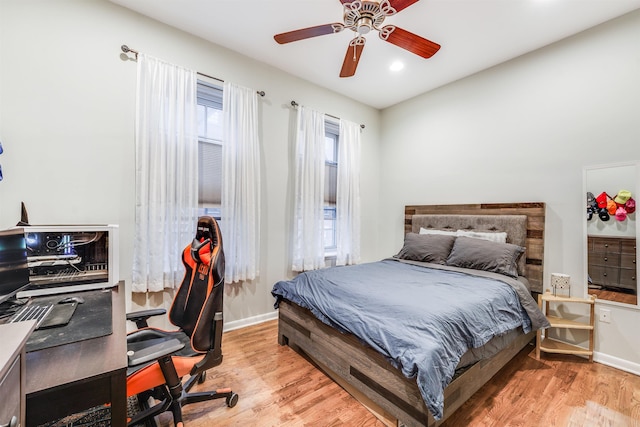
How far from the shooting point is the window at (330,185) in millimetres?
3769

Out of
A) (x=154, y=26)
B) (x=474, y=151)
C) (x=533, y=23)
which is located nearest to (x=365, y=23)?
(x=533, y=23)

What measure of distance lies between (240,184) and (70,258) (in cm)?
148

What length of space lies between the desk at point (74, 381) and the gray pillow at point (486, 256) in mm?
2889

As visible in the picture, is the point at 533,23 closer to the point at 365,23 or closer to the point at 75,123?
the point at 365,23

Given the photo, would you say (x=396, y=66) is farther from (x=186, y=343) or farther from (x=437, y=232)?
(x=186, y=343)

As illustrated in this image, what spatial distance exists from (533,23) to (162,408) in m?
4.06

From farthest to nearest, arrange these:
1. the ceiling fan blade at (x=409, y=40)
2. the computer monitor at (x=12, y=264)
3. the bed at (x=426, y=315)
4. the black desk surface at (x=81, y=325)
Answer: the ceiling fan blade at (x=409, y=40) < the bed at (x=426, y=315) < the computer monitor at (x=12, y=264) < the black desk surface at (x=81, y=325)

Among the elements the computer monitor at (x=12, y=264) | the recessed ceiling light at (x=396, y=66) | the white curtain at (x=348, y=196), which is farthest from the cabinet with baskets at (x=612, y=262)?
the computer monitor at (x=12, y=264)

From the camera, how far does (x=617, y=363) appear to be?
2291mm

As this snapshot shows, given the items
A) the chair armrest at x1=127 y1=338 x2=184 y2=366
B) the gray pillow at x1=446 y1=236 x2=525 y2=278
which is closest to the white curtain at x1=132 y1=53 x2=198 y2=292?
the chair armrest at x1=127 y1=338 x2=184 y2=366

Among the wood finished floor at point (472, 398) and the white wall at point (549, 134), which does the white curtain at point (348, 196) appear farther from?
the wood finished floor at point (472, 398)

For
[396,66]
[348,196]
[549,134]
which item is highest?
[396,66]

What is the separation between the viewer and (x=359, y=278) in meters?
2.49

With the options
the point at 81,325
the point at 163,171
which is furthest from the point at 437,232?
the point at 81,325
